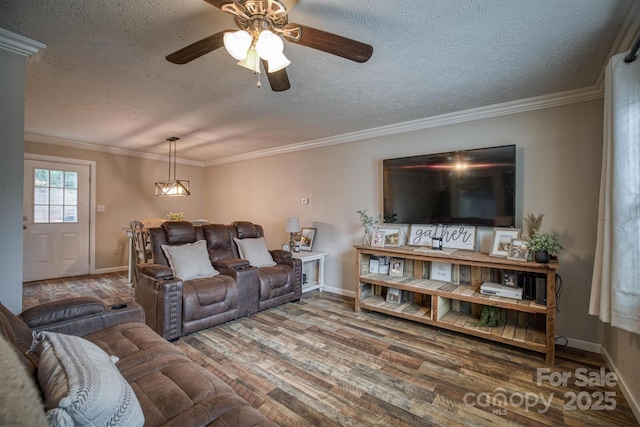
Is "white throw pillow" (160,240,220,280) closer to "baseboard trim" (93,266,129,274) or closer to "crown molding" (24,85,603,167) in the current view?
"crown molding" (24,85,603,167)

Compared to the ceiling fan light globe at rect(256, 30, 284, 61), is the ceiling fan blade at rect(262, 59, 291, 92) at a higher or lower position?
higher

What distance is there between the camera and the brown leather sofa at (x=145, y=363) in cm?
108

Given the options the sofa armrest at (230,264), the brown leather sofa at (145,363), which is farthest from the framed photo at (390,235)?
the brown leather sofa at (145,363)

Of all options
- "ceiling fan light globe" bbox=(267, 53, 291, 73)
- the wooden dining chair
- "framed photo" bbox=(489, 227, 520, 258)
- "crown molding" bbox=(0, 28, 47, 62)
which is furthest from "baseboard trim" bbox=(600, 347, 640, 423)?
"crown molding" bbox=(0, 28, 47, 62)

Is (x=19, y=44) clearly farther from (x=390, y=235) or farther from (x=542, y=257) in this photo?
(x=542, y=257)

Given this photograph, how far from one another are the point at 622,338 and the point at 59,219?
23.6 ft

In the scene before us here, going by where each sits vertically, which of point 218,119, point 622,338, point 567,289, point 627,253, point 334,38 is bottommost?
point 622,338

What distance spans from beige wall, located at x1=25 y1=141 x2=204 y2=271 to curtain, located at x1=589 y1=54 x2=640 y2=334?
21.9 feet

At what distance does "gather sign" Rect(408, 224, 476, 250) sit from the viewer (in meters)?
3.15

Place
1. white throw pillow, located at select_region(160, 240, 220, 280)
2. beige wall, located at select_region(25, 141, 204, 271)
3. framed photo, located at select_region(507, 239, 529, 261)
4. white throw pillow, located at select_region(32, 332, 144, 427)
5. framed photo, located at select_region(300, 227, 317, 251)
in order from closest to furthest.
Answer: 1. white throw pillow, located at select_region(32, 332, 144, 427)
2. framed photo, located at select_region(507, 239, 529, 261)
3. white throw pillow, located at select_region(160, 240, 220, 280)
4. framed photo, located at select_region(300, 227, 317, 251)
5. beige wall, located at select_region(25, 141, 204, 271)

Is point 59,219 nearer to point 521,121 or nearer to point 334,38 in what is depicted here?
point 334,38

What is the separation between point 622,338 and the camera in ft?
6.72

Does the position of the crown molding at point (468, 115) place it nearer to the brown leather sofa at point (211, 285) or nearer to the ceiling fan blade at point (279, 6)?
the brown leather sofa at point (211, 285)

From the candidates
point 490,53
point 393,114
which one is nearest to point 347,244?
point 393,114
